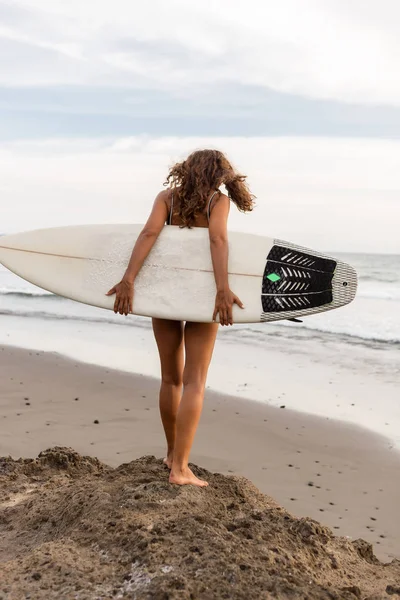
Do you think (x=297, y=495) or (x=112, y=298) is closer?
(x=112, y=298)

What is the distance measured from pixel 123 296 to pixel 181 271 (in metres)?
0.36

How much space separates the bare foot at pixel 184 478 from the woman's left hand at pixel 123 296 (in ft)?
2.87

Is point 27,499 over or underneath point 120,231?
underneath

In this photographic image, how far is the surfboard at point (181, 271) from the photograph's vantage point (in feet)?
10.8

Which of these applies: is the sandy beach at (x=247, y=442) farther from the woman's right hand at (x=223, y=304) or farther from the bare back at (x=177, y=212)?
the bare back at (x=177, y=212)

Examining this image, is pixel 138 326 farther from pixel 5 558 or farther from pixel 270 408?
pixel 5 558

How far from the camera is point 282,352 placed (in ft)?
28.0

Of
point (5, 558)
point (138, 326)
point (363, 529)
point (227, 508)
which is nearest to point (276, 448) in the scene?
point (363, 529)

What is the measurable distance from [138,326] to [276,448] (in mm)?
6030

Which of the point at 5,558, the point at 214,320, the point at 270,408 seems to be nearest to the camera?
the point at 5,558

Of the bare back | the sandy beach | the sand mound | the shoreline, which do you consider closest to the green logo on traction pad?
the bare back

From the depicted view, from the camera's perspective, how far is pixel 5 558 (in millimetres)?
2502

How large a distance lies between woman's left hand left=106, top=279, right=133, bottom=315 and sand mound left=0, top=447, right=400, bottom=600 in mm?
890

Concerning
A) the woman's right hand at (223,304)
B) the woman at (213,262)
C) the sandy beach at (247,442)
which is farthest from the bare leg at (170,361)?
the sandy beach at (247,442)
